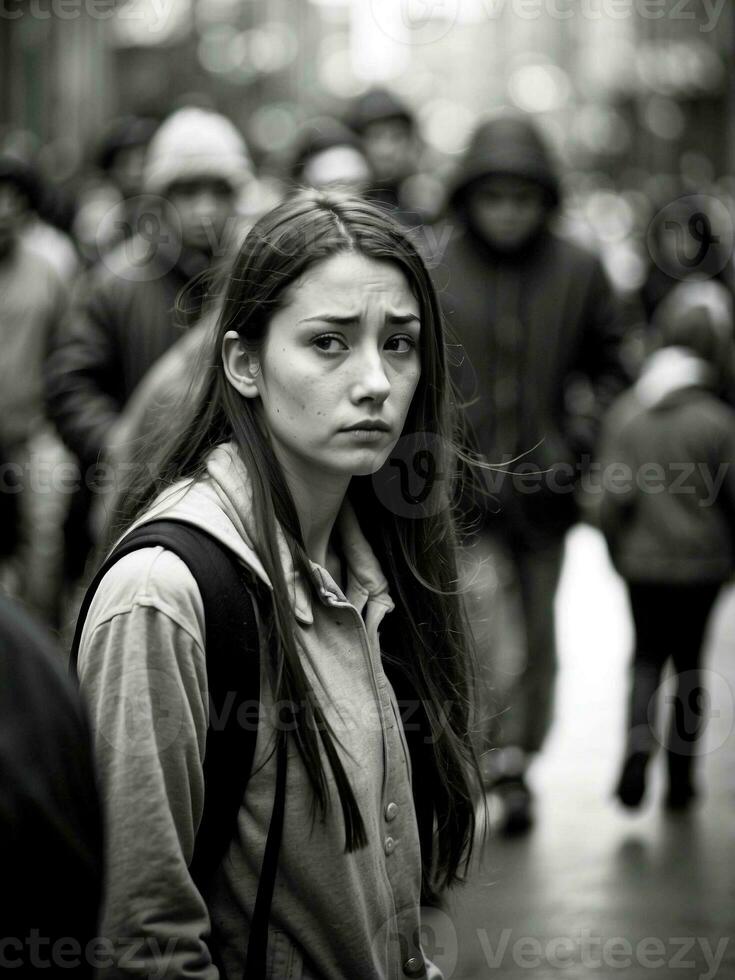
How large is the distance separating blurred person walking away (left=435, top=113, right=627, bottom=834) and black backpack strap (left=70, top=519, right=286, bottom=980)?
144 inches

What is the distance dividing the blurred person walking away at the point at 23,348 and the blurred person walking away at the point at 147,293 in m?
1.57

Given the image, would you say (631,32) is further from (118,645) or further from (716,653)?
(118,645)

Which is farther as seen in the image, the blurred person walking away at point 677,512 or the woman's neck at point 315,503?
the blurred person walking away at point 677,512

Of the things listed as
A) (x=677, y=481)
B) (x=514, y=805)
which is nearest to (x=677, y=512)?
(x=677, y=481)

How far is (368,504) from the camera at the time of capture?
272cm

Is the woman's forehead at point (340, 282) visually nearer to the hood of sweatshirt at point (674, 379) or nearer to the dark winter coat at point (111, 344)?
the dark winter coat at point (111, 344)

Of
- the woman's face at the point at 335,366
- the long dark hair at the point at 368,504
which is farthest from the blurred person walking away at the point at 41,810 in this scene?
the woman's face at the point at 335,366

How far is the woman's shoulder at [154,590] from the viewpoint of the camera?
2.08 meters

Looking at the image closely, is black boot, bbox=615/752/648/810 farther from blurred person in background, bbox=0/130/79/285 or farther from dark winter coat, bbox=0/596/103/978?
dark winter coat, bbox=0/596/103/978

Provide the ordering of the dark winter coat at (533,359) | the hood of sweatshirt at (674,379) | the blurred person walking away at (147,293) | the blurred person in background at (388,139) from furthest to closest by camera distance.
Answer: the blurred person in background at (388,139) < the hood of sweatshirt at (674,379) < the dark winter coat at (533,359) < the blurred person walking away at (147,293)

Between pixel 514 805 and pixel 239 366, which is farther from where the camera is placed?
pixel 514 805

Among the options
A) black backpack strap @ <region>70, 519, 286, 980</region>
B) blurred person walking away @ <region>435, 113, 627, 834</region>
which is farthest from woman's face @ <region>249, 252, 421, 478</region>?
blurred person walking away @ <region>435, 113, 627, 834</region>

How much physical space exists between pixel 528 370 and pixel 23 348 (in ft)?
8.95

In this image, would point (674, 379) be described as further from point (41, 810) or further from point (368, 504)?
point (41, 810)
